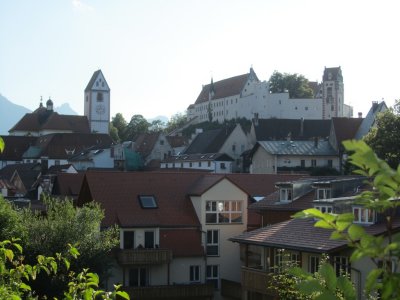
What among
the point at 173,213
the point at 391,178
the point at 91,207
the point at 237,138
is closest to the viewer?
the point at 391,178

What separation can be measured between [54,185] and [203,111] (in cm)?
11021

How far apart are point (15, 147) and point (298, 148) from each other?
58261 millimetres

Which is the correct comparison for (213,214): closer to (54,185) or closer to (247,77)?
(54,185)

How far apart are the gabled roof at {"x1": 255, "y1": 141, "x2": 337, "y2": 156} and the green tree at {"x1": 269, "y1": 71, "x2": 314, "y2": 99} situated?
61.5 metres

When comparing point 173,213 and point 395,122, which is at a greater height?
point 395,122

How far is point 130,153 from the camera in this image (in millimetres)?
112375

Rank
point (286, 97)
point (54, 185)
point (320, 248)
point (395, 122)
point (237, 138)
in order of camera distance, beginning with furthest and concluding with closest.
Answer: point (286, 97) < point (237, 138) < point (395, 122) < point (54, 185) < point (320, 248)

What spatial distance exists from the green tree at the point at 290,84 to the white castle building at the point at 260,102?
3484mm

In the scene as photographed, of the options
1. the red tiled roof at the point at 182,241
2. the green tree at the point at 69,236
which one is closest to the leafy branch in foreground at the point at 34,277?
the green tree at the point at 69,236

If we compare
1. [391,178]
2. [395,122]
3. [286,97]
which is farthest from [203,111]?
[391,178]

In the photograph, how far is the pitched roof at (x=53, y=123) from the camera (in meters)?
148

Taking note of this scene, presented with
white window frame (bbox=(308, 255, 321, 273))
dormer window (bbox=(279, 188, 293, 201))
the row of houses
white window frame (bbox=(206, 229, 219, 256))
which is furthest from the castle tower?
white window frame (bbox=(308, 255, 321, 273))

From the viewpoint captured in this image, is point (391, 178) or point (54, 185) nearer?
point (391, 178)

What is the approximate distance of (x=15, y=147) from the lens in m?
128
